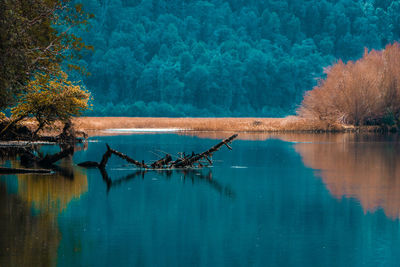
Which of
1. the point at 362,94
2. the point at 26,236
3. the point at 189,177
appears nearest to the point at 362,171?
the point at 189,177

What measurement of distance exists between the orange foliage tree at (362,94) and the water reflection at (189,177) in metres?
42.3

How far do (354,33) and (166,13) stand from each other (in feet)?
165

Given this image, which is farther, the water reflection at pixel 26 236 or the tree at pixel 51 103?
the tree at pixel 51 103

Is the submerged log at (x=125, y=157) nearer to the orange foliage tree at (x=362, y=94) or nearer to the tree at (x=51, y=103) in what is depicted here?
the tree at (x=51, y=103)

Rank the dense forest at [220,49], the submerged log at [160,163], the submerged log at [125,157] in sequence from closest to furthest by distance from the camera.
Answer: the submerged log at [125,157]
the submerged log at [160,163]
the dense forest at [220,49]

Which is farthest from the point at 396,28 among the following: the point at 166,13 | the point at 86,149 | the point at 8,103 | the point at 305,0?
the point at 8,103

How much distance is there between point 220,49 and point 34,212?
164m

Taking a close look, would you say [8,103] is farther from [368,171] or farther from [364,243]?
[368,171]

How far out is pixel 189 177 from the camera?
92.3 feet

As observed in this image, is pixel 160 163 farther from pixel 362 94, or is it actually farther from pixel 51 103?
pixel 362 94

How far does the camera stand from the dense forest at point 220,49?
164875mm

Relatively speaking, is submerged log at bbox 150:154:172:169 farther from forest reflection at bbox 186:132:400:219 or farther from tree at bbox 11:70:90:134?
forest reflection at bbox 186:132:400:219

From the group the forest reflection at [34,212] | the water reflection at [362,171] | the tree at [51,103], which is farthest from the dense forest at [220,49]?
the forest reflection at [34,212]

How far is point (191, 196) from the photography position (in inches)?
882
